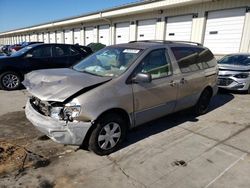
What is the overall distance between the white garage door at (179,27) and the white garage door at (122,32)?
467cm

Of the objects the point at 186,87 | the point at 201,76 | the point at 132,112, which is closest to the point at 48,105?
the point at 132,112

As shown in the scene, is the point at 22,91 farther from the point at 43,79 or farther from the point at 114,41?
the point at 114,41

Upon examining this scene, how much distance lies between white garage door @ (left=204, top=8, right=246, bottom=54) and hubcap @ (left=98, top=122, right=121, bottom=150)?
412 inches

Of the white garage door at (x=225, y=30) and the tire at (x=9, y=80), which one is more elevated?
the white garage door at (x=225, y=30)

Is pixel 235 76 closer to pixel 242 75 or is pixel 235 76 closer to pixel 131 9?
pixel 242 75

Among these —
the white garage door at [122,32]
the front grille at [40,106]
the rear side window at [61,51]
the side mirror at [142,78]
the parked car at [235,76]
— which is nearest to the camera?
the front grille at [40,106]

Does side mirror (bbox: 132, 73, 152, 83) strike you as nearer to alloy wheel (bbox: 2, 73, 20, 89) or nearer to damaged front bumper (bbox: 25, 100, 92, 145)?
damaged front bumper (bbox: 25, 100, 92, 145)

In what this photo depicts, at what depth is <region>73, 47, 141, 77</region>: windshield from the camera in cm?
375

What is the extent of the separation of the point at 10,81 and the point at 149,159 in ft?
20.5

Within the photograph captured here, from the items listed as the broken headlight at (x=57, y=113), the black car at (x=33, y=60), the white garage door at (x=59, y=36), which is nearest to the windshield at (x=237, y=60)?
the black car at (x=33, y=60)

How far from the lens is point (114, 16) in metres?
19.3

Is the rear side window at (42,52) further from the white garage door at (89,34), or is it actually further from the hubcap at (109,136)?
the white garage door at (89,34)

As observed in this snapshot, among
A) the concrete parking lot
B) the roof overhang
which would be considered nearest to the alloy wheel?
the concrete parking lot

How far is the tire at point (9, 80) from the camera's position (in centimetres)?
761
